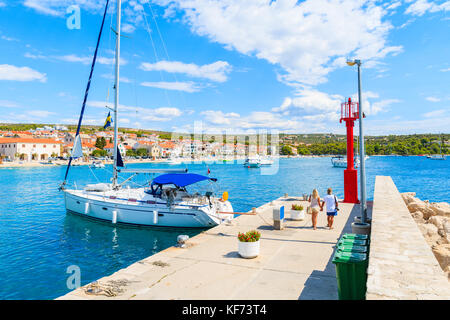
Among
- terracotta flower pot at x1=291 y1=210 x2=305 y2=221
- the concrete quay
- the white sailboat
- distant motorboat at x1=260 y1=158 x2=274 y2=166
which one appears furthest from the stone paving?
distant motorboat at x1=260 y1=158 x2=274 y2=166

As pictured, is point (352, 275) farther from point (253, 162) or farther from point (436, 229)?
point (253, 162)

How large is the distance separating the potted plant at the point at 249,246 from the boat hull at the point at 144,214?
21.6ft

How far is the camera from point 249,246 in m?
9.23

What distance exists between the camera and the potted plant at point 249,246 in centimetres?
925

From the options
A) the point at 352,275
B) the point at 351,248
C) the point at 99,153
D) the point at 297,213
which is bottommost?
the point at 297,213

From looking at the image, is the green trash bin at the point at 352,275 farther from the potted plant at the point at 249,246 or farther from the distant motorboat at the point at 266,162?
the distant motorboat at the point at 266,162

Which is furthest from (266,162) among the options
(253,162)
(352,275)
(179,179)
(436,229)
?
(352,275)

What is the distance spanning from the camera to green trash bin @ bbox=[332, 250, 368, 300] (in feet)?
18.2

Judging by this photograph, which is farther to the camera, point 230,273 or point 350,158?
point 350,158

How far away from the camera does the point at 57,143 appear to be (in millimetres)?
128625

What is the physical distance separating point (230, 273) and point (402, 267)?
14.7ft
